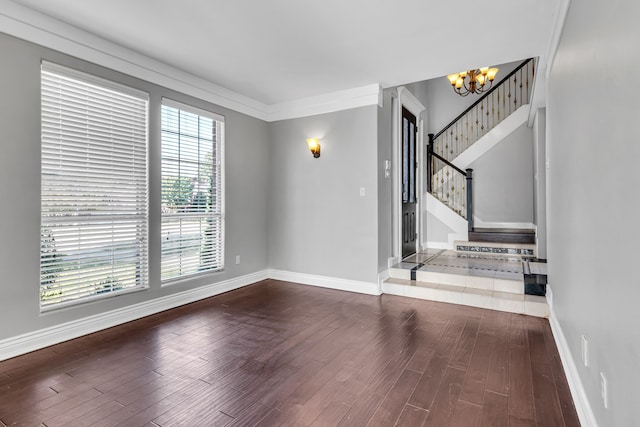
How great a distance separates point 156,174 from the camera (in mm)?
3764

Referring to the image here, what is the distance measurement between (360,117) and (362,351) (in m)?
3.06

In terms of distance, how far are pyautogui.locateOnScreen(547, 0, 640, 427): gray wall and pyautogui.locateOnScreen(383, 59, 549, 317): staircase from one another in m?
1.61

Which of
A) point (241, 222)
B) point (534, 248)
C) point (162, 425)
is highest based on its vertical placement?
point (241, 222)

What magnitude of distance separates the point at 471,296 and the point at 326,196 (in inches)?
90.6

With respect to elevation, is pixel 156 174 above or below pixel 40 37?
below

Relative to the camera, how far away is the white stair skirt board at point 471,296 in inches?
142

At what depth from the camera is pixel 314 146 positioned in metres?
4.84

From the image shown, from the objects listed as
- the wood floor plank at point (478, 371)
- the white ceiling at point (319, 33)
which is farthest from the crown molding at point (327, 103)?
the wood floor plank at point (478, 371)

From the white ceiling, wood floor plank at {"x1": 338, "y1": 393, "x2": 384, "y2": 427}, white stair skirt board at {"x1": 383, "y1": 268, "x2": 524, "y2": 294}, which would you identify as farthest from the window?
wood floor plank at {"x1": 338, "y1": 393, "x2": 384, "y2": 427}

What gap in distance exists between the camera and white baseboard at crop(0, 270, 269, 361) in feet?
8.91

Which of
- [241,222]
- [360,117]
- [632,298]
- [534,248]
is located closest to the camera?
[632,298]

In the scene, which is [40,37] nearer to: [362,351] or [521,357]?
[362,351]

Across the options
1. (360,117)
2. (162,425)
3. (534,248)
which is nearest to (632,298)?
(162,425)

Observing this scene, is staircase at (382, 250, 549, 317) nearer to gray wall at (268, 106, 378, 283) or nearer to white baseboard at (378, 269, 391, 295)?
white baseboard at (378, 269, 391, 295)
